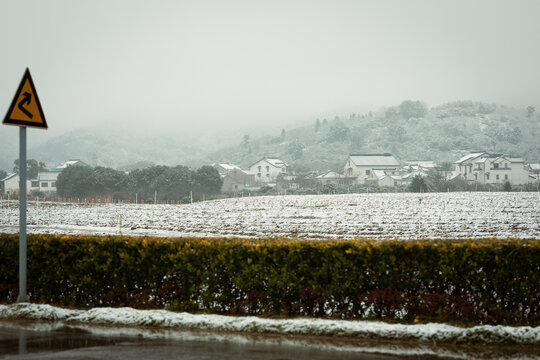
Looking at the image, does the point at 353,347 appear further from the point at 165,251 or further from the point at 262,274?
the point at 165,251

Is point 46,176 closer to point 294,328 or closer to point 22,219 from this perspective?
point 22,219

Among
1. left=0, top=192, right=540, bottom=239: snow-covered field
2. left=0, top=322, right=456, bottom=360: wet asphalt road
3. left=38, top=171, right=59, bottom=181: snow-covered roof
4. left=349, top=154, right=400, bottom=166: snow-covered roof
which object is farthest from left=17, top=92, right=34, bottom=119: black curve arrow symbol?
left=349, top=154, right=400, bottom=166: snow-covered roof

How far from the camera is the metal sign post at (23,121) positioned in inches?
274

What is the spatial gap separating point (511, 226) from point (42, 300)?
2197cm

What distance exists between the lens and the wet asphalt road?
206 inches

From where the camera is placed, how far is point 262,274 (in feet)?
21.7

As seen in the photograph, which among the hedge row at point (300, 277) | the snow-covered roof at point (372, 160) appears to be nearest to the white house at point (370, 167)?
the snow-covered roof at point (372, 160)

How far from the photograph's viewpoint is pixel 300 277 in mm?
6535

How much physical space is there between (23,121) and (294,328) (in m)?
5.22

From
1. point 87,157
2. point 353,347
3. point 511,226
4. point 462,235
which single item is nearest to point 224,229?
point 462,235

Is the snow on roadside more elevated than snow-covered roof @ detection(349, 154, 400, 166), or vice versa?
snow-covered roof @ detection(349, 154, 400, 166)

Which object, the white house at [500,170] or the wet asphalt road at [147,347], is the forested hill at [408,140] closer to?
the white house at [500,170]

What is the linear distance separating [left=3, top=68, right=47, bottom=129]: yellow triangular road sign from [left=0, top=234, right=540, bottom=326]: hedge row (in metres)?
2.01

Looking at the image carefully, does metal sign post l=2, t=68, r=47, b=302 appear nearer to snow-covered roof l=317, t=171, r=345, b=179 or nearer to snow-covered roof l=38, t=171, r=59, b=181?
snow-covered roof l=38, t=171, r=59, b=181
